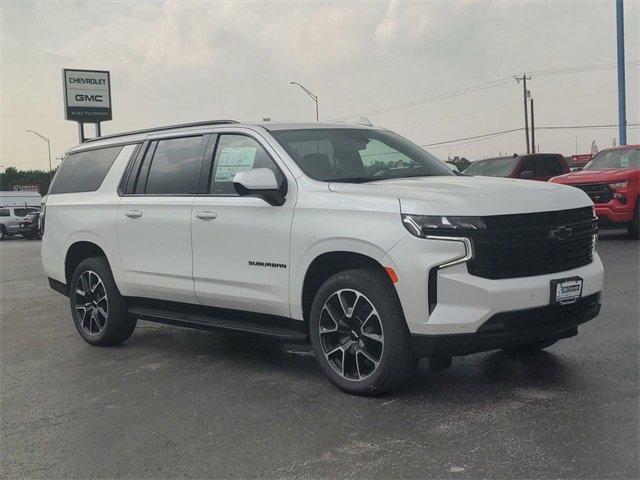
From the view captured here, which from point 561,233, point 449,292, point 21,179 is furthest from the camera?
point 21,179

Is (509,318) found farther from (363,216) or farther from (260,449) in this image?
(260,449)

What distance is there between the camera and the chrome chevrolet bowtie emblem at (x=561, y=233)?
4.45 meters

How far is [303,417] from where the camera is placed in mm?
4316

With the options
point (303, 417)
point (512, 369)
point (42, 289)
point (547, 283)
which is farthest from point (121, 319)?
point (42, 289)

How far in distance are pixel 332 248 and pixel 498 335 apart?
1186 millimetres

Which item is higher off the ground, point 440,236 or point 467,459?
point 440,236

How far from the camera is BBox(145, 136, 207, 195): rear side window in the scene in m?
5.84

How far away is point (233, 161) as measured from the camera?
561 centimetres

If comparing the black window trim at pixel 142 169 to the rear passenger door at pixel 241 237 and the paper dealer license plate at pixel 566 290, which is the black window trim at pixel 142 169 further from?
the paper dealer license plate at pixel 566 290

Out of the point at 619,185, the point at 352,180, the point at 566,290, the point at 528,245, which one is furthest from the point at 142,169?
the point at 619,185

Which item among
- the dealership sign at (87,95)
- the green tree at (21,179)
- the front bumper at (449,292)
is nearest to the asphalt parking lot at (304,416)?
the front bumper at (449,292)

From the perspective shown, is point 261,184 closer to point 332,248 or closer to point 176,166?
point 332,248

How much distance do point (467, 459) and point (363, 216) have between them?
1634mm

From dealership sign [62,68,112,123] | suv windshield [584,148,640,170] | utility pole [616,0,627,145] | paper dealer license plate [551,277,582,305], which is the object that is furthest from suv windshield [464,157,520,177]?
dealership sign [62,68,112,123]
